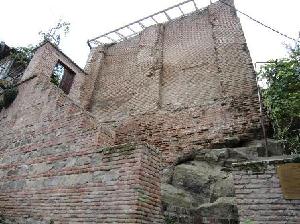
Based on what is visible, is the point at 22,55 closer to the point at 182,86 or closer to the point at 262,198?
the point at 182,86

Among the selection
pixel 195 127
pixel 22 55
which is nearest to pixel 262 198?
pixel 195 127

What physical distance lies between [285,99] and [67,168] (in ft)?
18.7

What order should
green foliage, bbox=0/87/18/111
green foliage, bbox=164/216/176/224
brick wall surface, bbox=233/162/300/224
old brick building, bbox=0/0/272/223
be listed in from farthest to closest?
green foliage, bbox=0/87/18/111
green foliage, bbox=164/216/176/224
old brick building, bbox=0/0/272/223
brick wall surface, bbox=233/162/300/224

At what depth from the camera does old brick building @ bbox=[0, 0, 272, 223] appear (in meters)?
5.19

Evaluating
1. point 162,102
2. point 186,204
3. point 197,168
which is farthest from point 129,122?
point 186,204

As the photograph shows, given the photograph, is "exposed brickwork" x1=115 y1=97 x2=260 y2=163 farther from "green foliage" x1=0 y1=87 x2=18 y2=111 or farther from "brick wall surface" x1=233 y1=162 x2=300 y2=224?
"green foliage" x1=0 y1=87 x2=18 y2=111

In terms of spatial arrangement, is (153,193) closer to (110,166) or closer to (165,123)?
(110,166)

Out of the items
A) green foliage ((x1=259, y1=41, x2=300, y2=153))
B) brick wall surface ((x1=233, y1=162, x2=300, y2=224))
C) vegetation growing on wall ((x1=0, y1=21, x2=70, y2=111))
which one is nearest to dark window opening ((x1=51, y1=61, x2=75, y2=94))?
vegetation growing on wall ((x1=0, y1=21, x2=70, y2=111))

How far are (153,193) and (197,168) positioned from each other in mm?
1987

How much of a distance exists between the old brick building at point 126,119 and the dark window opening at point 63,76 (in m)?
0.17

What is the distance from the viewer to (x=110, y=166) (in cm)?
530

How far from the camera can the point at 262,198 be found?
4059 mm

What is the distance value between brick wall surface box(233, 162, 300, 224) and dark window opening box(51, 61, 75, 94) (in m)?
9.26

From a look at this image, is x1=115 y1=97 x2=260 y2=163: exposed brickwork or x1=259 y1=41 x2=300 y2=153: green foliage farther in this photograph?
x1=115 y1=97 x2=260 y2=163: exposed brickwork
